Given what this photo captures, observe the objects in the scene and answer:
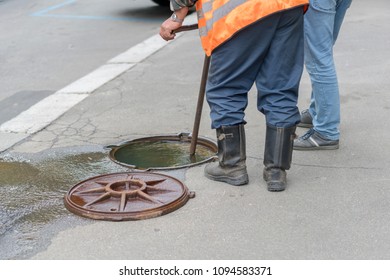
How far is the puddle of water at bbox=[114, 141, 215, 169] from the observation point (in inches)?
197

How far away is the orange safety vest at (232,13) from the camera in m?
4.02

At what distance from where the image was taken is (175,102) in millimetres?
6520

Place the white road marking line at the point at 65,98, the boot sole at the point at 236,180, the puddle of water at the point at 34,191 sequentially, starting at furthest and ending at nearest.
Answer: the white road marking line at the point at 65,98, the boot sole at the point at 236,180, the puddle of water at the point at 34,191

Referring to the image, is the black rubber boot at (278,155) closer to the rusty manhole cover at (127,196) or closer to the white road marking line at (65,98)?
the rusty manhole cover at (127,196)

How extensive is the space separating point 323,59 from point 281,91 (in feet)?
2.77

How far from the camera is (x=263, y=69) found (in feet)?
14.0

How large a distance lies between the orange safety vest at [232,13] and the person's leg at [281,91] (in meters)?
0.11

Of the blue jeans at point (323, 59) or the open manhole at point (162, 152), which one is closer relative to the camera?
the blue jeans at point (323, 59)

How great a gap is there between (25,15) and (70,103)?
279 inches

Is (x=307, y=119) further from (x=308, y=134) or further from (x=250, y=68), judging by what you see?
(x=250, y=68)

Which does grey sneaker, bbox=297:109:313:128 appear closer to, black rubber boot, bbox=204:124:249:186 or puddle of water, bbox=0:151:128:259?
black rubber boot, bbox=204:124:249:186

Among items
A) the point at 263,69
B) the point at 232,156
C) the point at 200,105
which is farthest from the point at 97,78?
Result: the point at 263,69

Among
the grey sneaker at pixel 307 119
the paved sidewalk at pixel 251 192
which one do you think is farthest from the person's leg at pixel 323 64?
the grey sneaker at pixel 307 119

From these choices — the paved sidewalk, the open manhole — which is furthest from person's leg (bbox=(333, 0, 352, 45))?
the open manhole
